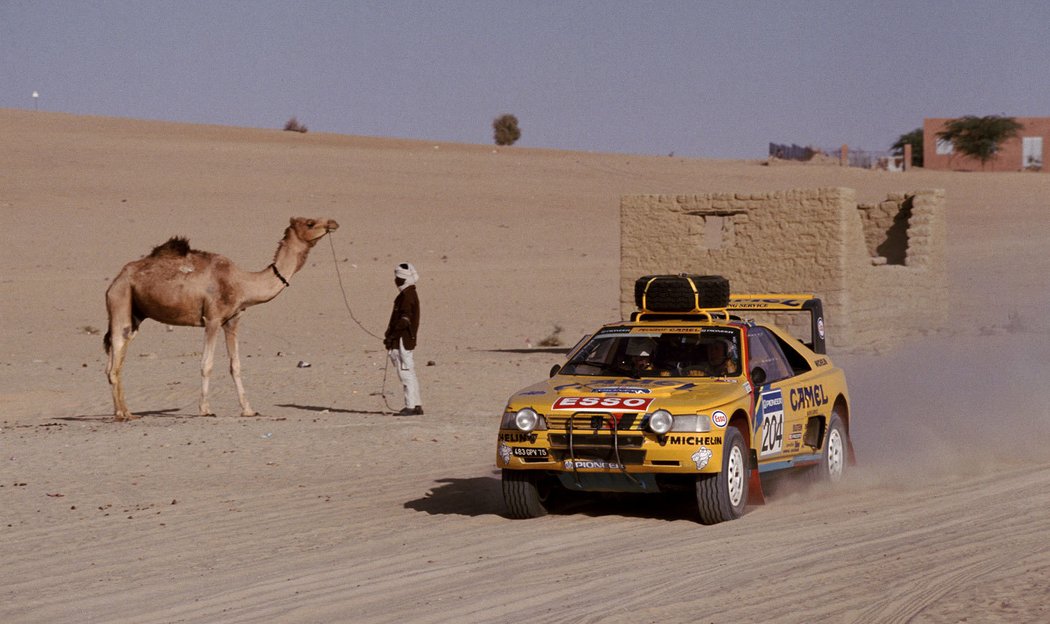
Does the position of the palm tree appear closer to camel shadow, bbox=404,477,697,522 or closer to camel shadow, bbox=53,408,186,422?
camel shadow, bbox=53,408,186,422

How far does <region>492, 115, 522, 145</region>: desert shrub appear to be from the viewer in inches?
4373

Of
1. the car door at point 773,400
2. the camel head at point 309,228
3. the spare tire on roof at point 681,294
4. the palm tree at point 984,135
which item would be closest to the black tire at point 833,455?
the car door at point 773,400

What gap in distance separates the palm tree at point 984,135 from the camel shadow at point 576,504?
266 ft

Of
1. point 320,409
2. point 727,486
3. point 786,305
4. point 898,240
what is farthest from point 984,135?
point 727,486

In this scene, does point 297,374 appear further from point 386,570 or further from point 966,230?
point 966,230

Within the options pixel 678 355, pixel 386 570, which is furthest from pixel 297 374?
pixel 386 570

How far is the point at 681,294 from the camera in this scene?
37.8 ft

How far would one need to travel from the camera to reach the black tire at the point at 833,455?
12.2m

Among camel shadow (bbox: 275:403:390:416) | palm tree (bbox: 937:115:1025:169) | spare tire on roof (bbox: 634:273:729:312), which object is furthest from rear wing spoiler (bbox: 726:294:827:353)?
palm tree (bbox: 937:115:1025:169)

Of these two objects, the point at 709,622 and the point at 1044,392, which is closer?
the point at 709,622

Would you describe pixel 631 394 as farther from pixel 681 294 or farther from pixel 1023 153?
pixel 1023 153

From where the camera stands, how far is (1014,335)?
30.2 m

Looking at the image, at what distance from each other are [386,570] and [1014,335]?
23901mm

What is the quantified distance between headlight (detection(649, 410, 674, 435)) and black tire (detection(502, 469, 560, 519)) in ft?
3.72
